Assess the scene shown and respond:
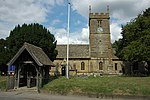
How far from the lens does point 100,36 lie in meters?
58.8

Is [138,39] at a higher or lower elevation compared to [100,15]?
lower

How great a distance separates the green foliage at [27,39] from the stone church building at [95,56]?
17.8m

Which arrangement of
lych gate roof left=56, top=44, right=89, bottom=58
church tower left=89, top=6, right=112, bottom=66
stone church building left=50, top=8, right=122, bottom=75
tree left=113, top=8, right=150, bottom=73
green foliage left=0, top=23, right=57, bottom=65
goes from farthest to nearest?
lych gate roof left=56, top=44, right=89, bottom=58 → church tower left=89, top=6, right=112, bottom=66 → stone church building left=50, top=8, right=122, bottom=75 → green foliage left=0, top=23, right=57, bottom=65 → tree left=113, top=8, right=150, bottom=73

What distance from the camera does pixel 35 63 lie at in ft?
77.6

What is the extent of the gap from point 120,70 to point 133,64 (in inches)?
150

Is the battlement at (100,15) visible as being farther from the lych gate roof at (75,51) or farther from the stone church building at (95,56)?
the lych gate roof at (75,51)

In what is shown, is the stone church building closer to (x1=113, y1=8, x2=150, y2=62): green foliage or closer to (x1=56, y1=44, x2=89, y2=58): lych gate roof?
(x1=56, y1=44, x2=89, y2=58): lych gate roof

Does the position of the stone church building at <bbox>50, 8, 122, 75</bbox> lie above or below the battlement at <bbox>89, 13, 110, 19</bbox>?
below

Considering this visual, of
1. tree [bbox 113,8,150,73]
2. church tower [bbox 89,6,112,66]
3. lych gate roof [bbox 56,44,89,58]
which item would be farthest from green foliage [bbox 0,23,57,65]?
church tower [bbox 89,6,112,66]

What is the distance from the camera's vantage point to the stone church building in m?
56.8

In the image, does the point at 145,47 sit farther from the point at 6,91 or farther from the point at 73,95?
the point at 6,91

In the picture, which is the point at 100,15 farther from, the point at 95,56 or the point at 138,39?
the point at 138,39

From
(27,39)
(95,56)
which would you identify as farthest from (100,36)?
(27,39)

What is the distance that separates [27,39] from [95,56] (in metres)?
25.5
